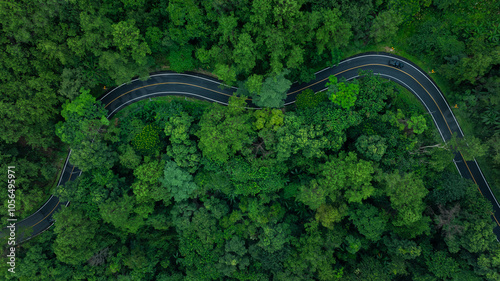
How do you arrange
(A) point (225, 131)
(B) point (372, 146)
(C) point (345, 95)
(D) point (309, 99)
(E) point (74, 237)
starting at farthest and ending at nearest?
(D) point (309, 99) → (E) point (74, 237) → (C) point (345, 95) → (A) point (225, 131) → (B) point (372, 146)

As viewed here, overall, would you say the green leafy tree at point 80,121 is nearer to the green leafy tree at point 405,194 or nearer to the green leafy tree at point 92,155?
the green leafy tree at point 92,155

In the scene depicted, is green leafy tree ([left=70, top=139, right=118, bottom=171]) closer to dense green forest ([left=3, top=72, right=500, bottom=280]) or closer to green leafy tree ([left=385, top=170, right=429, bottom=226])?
dense green forest ([left=3, top=72, right=500, bottom=280])

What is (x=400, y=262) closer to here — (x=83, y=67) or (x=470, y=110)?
(x=470, y=110)

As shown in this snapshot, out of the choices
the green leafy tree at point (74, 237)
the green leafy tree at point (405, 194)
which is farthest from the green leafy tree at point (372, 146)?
the green leafy tree at point (74, 237)

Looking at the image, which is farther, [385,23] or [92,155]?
[92,155]

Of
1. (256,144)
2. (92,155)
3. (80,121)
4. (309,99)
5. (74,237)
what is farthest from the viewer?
(80,121)

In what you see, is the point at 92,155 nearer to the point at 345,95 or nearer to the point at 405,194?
the point at 345,95

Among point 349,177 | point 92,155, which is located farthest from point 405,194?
point 92,155
